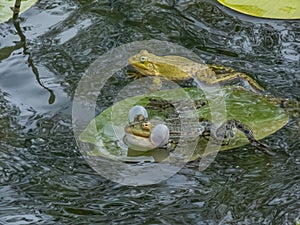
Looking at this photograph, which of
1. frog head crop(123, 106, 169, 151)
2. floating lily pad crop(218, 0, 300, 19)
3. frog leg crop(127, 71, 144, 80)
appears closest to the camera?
frog head crop(123, 106, 169, 151)

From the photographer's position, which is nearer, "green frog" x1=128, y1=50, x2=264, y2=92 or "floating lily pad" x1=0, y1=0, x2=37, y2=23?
"green frog" x1=128, y1=50, x2=264, y2=92

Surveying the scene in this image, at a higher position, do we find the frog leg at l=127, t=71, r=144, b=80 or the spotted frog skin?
the spotted frog skin

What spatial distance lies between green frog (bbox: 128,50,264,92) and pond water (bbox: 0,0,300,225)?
8cm

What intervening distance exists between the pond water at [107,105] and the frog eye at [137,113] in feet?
0.75

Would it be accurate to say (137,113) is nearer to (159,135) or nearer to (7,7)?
(159,135)

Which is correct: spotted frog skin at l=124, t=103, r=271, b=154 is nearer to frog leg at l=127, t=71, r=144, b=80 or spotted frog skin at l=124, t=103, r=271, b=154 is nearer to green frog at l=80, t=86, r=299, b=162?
green frog at l=80, t=86, r=299, b=162

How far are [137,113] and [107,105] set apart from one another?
315 mm

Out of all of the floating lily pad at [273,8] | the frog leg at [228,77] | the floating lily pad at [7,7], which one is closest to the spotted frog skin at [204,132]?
the frog leg at [228,77]

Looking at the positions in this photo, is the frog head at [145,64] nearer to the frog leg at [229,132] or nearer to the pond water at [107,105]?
the pond water at [107,105]

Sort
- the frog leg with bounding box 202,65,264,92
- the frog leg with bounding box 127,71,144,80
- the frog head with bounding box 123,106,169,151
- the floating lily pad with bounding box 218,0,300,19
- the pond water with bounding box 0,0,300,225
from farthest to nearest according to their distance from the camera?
the floating lily pad with bounding box 218,0,300,19, the frog leg with bounding box 127,71,144,80, the frog leg with bounding box 202,65,264,92, the frog head with bounding box 123,106,169,151, the pond water with bounding box 0,0,300,225

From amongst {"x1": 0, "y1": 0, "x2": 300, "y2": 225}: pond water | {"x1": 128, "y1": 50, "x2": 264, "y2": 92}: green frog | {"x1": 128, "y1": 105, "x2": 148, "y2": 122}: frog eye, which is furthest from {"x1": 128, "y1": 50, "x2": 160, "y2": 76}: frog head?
{"x1": 128, "y1": 105, "x2": 148, "y2": 122}: frog eye

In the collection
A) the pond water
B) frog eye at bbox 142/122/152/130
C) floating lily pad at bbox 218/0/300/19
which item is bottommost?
the pond water

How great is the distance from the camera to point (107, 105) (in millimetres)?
2393

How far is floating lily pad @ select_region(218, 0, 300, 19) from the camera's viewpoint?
9.21ft
